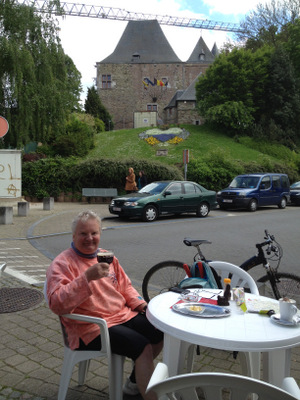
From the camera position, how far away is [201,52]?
82625 mm

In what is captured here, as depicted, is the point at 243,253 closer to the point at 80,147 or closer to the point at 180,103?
the point at 80,147

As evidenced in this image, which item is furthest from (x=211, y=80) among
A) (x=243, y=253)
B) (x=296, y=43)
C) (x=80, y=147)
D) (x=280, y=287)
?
(x=280, y=287)

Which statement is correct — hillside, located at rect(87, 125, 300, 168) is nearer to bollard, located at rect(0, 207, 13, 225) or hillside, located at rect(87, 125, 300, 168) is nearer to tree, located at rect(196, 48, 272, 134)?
tree, located at rect(196, 48, 272, 134)

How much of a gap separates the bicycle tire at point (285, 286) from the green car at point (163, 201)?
1041cm

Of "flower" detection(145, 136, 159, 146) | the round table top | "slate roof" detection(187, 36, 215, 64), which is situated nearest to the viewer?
the round table top

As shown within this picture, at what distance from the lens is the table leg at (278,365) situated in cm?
248

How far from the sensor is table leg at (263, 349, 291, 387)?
2.48 metres

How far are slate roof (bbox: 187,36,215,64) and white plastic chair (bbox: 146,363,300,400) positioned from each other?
8453 centimetres

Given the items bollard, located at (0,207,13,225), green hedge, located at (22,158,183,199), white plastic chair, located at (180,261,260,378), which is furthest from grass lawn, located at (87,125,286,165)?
white plastic chair, located at (180,261,260,378)

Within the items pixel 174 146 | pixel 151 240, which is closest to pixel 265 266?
pixel 151 240

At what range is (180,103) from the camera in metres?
64.0

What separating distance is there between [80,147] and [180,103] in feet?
98.9

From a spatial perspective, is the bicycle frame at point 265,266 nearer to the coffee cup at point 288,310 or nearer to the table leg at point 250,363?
the table leg at point 250,363

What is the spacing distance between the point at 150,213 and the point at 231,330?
41.9 feet
